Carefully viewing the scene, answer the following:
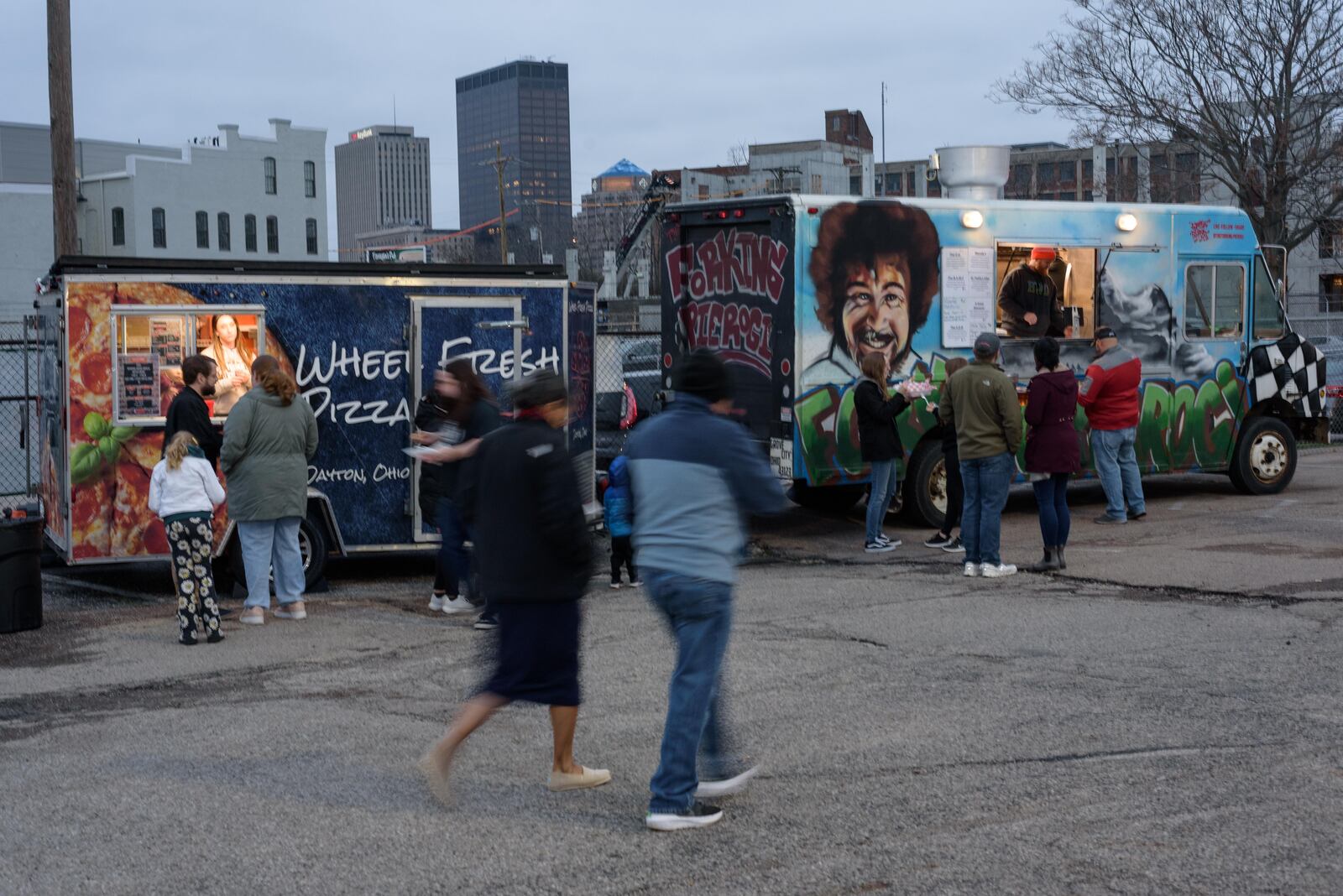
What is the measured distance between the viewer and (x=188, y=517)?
9.18 m

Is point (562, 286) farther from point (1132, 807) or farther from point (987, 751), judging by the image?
point (1132, 807)

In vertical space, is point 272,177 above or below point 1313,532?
above

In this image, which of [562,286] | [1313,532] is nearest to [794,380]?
[562,286]

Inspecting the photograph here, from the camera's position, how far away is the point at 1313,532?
510 inches

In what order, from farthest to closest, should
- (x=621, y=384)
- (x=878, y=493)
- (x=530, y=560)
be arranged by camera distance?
(x=621, y=384), (x=878, y=493), (x=530, y=560)

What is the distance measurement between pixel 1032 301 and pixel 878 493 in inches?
117

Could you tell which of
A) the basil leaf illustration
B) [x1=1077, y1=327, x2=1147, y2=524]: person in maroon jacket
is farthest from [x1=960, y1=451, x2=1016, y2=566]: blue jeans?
the basil leaf illustration

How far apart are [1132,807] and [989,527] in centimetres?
550

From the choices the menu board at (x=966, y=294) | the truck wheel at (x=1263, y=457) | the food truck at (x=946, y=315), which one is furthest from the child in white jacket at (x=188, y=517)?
the truck wheel at (x=1263, y=457)

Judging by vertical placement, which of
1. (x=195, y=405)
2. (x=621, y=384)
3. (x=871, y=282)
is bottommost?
(x=621, y=384)

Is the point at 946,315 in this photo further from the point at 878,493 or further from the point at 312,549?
the point at 312,549

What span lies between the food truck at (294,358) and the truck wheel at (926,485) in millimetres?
3238

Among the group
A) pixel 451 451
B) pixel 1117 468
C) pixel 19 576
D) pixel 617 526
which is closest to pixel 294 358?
pixel 19 576

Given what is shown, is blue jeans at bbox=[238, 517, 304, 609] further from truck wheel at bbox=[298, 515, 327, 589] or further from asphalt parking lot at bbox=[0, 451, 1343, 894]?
truck wheel at bbox=[298, 515, 327, 589]
